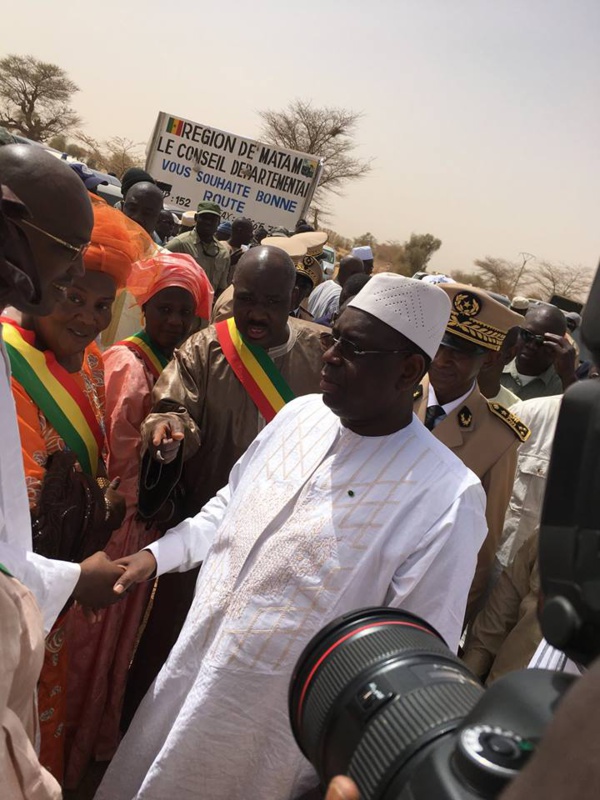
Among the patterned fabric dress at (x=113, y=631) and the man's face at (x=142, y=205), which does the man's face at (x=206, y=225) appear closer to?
the man's face at (x=142, y=205)

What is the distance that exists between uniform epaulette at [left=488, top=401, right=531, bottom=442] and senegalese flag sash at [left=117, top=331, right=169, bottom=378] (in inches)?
60.5

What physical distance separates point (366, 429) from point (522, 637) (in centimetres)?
164

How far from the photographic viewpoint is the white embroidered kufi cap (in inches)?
81.1

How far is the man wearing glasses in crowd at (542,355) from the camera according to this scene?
4656mm

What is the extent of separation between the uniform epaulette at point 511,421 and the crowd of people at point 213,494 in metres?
0.02

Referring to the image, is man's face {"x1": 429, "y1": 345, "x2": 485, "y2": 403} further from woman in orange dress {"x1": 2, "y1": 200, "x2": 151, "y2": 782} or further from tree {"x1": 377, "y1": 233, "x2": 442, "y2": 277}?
tree {"x1": 377, "y1": 233, "x2": 442, "y2": 277}

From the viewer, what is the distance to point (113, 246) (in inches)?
108

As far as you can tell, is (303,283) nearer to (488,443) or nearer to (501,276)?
(488,443)

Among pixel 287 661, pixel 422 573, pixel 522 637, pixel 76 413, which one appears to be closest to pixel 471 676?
pixel 422 573

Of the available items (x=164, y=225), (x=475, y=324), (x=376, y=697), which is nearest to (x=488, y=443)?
(x=475, y=324)

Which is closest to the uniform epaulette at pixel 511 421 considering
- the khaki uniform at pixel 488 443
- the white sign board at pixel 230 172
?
the khaki uniform at pixel 488 443

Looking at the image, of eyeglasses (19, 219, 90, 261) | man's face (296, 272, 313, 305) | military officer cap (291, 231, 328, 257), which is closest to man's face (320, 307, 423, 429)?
eyeglasses (19, 219, 90, 261)

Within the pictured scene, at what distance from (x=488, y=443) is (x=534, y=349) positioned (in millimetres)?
1928

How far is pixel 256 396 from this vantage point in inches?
119
